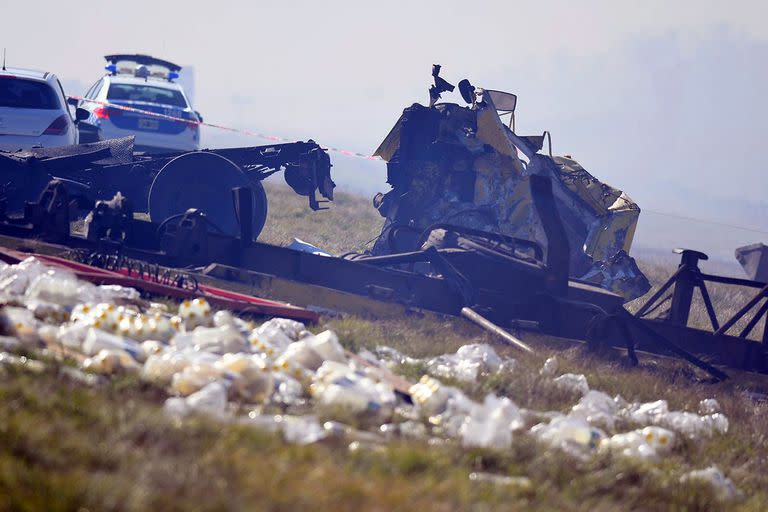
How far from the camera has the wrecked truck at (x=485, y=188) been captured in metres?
12.6

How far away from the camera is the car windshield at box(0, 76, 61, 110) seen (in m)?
14.3

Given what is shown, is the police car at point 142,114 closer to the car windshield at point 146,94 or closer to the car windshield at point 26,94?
the car windshield at point 146,94

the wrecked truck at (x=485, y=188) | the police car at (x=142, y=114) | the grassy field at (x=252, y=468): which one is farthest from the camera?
the police car at (x=142, y=114)

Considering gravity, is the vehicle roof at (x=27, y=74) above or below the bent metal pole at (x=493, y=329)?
above

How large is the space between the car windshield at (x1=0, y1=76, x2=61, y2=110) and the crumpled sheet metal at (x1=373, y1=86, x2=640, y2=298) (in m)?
5.15

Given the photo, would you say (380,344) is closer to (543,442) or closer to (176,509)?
(543,442)

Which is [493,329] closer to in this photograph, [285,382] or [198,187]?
[285,382]

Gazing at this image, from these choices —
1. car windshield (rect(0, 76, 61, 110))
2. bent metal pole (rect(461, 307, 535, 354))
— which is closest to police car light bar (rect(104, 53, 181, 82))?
car windshield (rect(0, 76, 61, 110))

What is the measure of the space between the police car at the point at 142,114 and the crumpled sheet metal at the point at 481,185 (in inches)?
261

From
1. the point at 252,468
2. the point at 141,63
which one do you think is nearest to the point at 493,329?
the point at 252,468

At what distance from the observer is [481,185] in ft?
41.3

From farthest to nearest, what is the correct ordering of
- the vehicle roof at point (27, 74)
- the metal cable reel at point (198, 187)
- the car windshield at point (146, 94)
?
the car windshield at point (146, 94) → the vehicle roof at point (27, 74) → the metal cable reel at point (198, 187)

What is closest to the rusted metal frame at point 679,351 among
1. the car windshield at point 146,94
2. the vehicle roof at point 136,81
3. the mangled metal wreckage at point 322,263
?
the mangled metal wreckage at point 322,263

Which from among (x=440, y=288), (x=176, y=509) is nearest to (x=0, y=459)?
(x=176, y=509)
